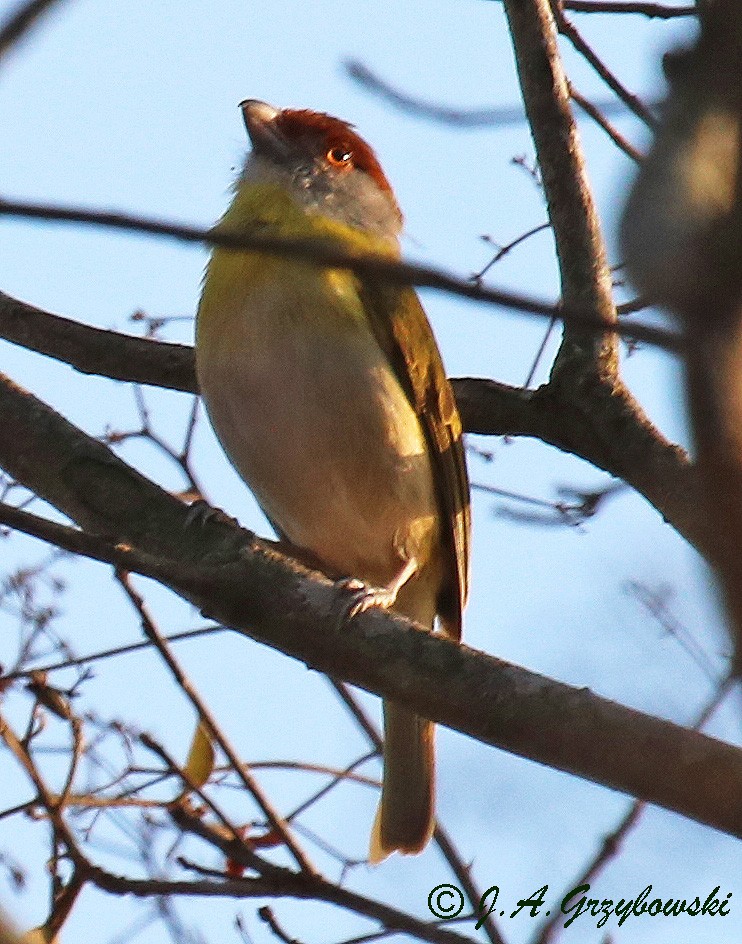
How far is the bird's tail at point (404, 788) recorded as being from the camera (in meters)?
4.39

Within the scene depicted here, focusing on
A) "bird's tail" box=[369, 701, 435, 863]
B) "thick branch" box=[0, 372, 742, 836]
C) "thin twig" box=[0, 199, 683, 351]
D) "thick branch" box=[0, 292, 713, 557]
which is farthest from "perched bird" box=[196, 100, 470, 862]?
"thin twig" box=[0, 199, 683, 351]

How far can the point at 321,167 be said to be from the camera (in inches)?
201

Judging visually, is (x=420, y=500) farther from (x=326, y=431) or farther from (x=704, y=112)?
(x=704, y=112)

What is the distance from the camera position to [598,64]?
13.9 feet

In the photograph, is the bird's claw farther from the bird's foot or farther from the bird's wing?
the bird's wing

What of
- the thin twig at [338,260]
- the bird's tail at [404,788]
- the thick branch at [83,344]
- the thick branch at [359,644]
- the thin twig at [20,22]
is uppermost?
the thick branch at [83,344]

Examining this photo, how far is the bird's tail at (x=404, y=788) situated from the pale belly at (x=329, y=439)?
1.80 feet

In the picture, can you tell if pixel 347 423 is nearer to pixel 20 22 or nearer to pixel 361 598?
pixel 361 598

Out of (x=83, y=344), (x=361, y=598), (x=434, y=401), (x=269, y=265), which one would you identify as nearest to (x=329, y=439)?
(x=434, y=401)

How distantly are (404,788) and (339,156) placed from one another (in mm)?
2438

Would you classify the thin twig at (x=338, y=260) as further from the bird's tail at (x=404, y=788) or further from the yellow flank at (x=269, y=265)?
the bird's tail at (x=404, y=788)

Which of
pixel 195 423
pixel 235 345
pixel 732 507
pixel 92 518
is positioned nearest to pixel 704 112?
pixel 732 507

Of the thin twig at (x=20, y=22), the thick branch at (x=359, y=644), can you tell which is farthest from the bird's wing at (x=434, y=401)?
the thin twig at (x=20, y=22)

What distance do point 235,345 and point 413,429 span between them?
669 millimetres
